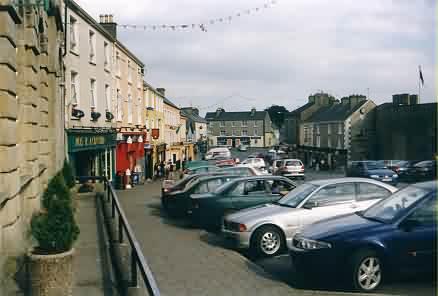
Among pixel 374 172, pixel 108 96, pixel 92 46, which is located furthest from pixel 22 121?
pixel 374 172

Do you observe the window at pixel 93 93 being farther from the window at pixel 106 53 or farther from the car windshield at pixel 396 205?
the car windshield at pixel 396 205

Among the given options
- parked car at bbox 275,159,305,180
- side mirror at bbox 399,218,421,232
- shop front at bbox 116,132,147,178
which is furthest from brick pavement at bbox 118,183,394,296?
parked car at bbox 275,159,305,180

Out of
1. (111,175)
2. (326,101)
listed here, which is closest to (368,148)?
(326,101)

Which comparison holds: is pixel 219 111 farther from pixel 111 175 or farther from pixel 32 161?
pixel 32 161

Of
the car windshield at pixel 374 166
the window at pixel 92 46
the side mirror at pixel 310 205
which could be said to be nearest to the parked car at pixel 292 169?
the car windshield at pixel 374 166

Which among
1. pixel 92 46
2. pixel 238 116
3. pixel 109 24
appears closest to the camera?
pixel 92 46

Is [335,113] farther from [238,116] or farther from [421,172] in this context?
[238,116]

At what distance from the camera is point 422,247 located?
7195mm

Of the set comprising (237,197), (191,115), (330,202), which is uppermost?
(191,115)

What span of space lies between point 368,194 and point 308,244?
3443 mm

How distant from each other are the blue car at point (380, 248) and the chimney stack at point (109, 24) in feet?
88.3

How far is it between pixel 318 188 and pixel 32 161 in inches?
234

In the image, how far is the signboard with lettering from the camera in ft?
70.4

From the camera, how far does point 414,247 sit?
7.18 meters
